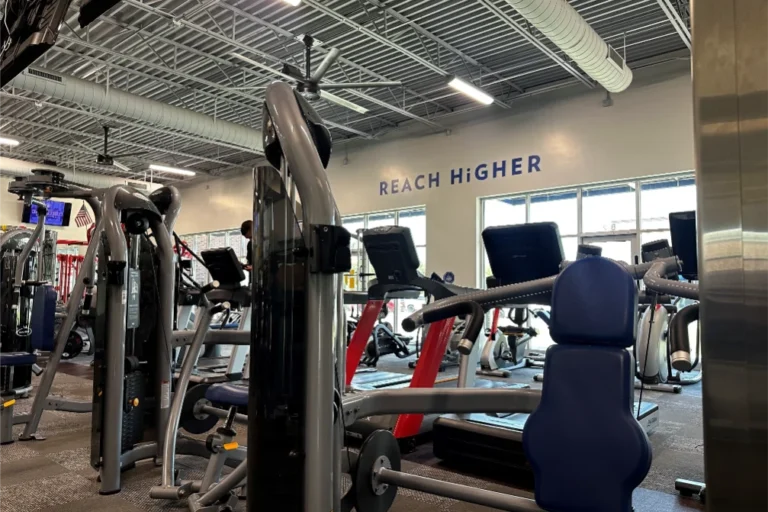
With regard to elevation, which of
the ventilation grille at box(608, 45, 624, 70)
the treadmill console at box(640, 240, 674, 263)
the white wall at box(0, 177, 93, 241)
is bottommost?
the treadmill console at box(640, 240, 674, 263)

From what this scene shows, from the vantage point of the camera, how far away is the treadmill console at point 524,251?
125 inches

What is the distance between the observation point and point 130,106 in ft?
29.3

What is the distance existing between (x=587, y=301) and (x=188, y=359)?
7.35ft

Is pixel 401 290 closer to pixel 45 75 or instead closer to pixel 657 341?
pixel 657 341

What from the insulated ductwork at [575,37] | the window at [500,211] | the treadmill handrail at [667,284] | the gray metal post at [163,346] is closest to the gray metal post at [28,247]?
the gray metal post at [163,346]

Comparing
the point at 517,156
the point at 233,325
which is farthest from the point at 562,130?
the point at 233,325

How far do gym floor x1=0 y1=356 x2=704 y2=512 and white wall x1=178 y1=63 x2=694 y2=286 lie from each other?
5.02 metres

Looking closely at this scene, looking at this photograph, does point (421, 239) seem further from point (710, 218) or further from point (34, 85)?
point (710, 218)

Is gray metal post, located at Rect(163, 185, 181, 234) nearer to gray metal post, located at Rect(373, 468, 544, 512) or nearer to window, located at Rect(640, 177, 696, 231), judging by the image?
gray metal post, located at Rect(373, 468, 544, 512)

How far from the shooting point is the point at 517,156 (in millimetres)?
9969

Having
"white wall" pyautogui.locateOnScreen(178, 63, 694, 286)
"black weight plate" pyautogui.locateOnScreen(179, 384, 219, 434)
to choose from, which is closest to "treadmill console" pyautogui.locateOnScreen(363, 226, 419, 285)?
"black weight plate" pyautogui.locateOnScreen(179, 384, 219, 434)

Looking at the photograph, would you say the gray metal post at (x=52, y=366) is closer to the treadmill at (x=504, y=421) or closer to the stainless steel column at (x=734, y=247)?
the treadmill at (x=504, y=421)

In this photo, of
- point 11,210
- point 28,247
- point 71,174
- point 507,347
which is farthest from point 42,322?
point 11,210

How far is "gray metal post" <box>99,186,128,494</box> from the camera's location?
121 inches
